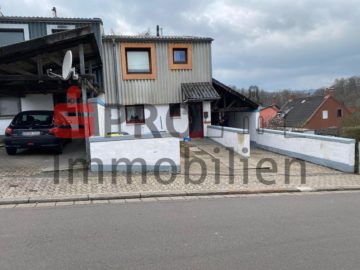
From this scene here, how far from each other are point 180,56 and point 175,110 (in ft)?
9.80

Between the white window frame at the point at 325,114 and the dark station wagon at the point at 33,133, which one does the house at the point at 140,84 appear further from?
the white window frame at the point at 325,114

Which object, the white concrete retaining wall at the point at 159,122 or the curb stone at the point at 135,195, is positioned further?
the white concrete retaining wall at the point at 159,122

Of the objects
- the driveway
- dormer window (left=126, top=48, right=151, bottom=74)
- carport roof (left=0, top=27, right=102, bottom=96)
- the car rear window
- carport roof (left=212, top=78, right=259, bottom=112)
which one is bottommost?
the driveway

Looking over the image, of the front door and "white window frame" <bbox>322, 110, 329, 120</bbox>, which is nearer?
the front door

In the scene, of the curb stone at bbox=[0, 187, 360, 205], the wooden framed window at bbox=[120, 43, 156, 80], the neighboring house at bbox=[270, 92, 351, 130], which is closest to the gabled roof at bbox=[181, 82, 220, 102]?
the wooden framed window at bbox=[120, 43, 156, 80]

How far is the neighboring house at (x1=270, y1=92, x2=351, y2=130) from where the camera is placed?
160ft

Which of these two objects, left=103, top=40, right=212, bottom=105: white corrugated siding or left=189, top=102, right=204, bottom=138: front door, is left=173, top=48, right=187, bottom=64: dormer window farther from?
left=189, top=102, right=204, bottom=138: front door

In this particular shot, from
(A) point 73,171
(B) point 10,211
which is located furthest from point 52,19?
(B) point 10,211

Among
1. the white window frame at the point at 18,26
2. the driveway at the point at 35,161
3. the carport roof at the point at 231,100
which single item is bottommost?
the driveway at the point at 35,161

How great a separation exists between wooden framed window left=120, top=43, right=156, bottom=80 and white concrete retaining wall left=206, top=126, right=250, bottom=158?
4394 millimetres

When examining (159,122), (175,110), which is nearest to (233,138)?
(175,110)

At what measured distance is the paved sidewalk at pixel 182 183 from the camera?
22.7ft

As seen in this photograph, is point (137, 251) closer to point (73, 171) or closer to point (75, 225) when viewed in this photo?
point (75, 225)

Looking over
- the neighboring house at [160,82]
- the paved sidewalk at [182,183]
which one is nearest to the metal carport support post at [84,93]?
the paved sidewalk at [182,183]
